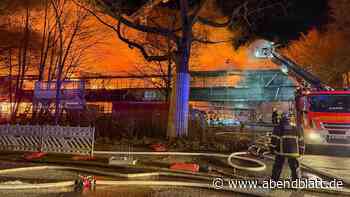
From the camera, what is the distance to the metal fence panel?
10836 millimetres

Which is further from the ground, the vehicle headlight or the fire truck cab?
the fire truck cab

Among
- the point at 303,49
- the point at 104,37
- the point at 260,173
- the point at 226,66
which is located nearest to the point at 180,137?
the point at 260,173

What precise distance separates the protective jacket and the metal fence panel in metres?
6.55

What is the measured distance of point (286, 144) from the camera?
22.4 ft

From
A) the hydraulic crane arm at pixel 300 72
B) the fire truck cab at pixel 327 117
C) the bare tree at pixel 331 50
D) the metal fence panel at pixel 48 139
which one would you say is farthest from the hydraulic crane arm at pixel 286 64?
the metal fence panel at pixel 48 139

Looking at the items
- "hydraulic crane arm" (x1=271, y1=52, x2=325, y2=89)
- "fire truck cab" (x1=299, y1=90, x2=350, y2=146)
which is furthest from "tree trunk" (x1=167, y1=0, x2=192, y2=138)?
"hydraulic crane arm" (x1=271, y1=52, x2=325, y2=89)

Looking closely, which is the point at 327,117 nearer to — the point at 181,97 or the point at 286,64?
the point at 286,64

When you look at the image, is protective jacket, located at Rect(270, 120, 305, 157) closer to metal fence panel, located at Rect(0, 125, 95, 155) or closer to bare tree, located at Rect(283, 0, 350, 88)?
metal fence panel, located at Rect(0, 125, 95, 155)

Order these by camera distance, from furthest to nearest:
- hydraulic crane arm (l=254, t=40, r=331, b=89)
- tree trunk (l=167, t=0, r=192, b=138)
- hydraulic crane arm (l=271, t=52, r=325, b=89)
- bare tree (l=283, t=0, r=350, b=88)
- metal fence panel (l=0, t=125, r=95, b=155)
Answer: bare tree (l=283, t=0, r=350, b=88) → hydraulic crane arm (l=254, t=40, r=331, b=89) → hydraulic crane arm (l=271, t=52, r=325, b=89) → tree trunk (l=167, t=0, r=192, b=138) → metal fence panel (l=0, t=125, r=95, b=155)

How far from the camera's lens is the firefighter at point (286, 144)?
6.77m

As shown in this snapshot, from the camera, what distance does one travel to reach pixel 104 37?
2527cm

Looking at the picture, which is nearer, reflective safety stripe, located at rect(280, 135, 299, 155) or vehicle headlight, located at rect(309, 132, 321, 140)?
reflective safety stripe, located at rect(280, 135, 299, 155)

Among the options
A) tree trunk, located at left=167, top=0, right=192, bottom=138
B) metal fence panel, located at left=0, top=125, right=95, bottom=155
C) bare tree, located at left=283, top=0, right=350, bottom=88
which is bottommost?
metal fence panel, located at left=0, top=125, right=95, bottom=155

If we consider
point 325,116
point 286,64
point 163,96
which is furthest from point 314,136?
point 163,96
